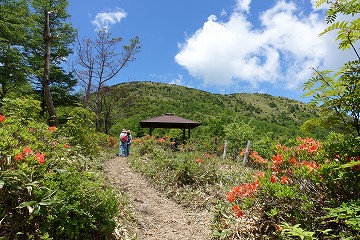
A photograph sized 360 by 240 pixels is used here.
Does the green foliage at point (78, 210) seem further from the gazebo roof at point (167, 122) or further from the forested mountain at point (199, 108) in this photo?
the forested mountain at point (199, 108)

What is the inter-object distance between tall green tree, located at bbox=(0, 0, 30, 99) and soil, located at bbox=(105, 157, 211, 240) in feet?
47.2

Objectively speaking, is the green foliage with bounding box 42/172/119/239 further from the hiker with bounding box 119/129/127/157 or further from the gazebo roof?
the gazebo roof

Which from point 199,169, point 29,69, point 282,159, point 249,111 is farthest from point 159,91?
point 282,159

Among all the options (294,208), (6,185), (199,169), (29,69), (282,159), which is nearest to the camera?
(6,185)

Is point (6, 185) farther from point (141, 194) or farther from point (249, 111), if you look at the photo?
point (249, 111)

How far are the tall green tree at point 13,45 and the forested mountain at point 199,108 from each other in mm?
7725

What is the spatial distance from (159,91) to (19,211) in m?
52.1

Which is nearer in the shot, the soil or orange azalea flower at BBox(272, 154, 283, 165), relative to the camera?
orange azalea flower at BBox(272, 154, 283, 165)

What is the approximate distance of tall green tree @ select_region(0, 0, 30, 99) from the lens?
1655cm

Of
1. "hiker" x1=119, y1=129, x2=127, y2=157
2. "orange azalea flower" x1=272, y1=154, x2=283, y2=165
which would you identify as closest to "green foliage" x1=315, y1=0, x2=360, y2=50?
"orange azalea flower" x1=272, y1=154, x2=283, y2=165

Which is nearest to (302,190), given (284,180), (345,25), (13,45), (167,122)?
(284,180)

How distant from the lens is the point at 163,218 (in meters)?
5.58

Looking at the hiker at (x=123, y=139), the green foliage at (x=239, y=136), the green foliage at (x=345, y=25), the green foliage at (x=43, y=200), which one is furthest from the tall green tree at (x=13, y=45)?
the green foliage at (x=345, y=25)

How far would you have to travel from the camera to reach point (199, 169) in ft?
25.1
